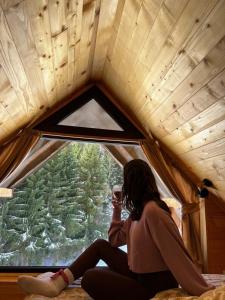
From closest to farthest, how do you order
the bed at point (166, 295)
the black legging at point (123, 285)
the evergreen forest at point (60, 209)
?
the bed at point (166, 295), the black legging at point (123, 285), the evergreen forest at point (60, 209)

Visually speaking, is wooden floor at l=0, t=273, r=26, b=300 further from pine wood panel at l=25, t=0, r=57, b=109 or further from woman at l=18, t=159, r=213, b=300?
pine wood panel at l=25, t=0, r=57, b=109

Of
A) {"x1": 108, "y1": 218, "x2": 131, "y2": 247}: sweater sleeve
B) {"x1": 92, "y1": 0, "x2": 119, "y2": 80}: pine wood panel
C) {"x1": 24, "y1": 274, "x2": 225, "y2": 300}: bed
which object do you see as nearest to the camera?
{"x1": 24, "y1": 274, "x2": 225, "y2": 300}: bed

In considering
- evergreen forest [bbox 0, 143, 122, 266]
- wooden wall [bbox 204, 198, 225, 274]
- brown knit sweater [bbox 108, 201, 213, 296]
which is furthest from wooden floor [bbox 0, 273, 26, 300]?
wooden wall [bbox 204, 198, 225, 274]

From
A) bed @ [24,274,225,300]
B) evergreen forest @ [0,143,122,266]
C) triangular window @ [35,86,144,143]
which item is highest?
triangular window @ [35,86,144,143]

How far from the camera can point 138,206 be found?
1558 mm

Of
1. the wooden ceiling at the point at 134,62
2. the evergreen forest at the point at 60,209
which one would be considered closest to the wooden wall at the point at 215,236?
the wooden ceiling at the point at 134,62

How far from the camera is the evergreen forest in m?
2.95

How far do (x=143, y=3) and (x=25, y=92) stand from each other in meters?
0.96

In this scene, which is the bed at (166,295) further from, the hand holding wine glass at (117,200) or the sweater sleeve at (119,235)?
the hand holding wine glass at (117,200)

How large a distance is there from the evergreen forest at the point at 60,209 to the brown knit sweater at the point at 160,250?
157 centimetres

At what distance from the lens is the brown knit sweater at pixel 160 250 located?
132cm

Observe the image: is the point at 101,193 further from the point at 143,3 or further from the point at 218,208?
the point at 143,3

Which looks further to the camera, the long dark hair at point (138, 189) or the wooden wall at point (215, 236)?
the wooden wall at point (215, 236)

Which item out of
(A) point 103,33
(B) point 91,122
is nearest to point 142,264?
(A) point 103,33
